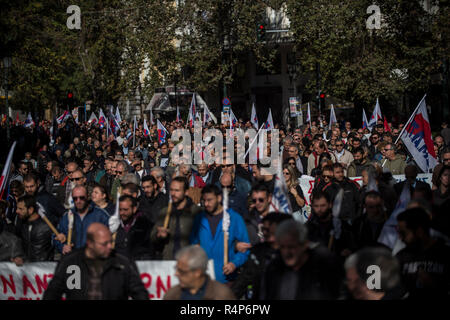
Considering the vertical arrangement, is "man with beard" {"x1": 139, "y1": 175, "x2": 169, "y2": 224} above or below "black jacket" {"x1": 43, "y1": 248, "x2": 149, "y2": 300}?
above

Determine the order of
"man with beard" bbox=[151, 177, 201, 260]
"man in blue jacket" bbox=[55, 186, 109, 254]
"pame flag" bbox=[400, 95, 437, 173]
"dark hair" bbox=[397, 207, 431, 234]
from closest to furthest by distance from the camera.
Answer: "dark hair" bbox=[397, 207, 431, 234], "man with beard" bbox=[151, 177, 201, 260], "man in blue jacket" bbox=[55, 186, 109, 254], "pame flag" bbox=[400, 95, 437, 173]

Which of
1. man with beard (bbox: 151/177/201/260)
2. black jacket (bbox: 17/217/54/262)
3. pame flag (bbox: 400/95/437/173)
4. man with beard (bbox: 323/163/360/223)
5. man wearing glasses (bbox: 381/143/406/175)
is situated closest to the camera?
man with beard (bbox: 151/177/201/260)

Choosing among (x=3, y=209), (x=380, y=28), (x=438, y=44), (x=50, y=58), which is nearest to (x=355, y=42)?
(x=380, y=28)

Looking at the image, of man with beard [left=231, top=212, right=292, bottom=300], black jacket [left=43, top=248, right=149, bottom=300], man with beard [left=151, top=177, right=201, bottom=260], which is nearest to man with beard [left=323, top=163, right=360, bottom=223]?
man with beard [left=151, top=177, right=201, bottom=260]

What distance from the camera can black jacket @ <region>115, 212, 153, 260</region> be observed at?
252 inches

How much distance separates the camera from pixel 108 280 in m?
4.84

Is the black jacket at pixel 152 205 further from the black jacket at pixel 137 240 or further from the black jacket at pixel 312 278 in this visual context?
the black jacket at pixel 312 278

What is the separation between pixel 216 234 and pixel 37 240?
6.71 ft

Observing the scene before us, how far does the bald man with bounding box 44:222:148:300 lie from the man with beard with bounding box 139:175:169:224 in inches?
99.3

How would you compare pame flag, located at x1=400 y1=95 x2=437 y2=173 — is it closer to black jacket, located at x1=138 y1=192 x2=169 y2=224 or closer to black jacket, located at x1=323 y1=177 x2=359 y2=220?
black jacket, located at x1=323 y1=177 x2=359 y2=220

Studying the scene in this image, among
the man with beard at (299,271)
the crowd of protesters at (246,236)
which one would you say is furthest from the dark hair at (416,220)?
the man with beard at (299,271)

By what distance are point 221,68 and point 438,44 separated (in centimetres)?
1131

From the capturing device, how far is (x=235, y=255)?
6121 millimetres

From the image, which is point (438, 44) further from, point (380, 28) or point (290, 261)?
point (290, 261)
